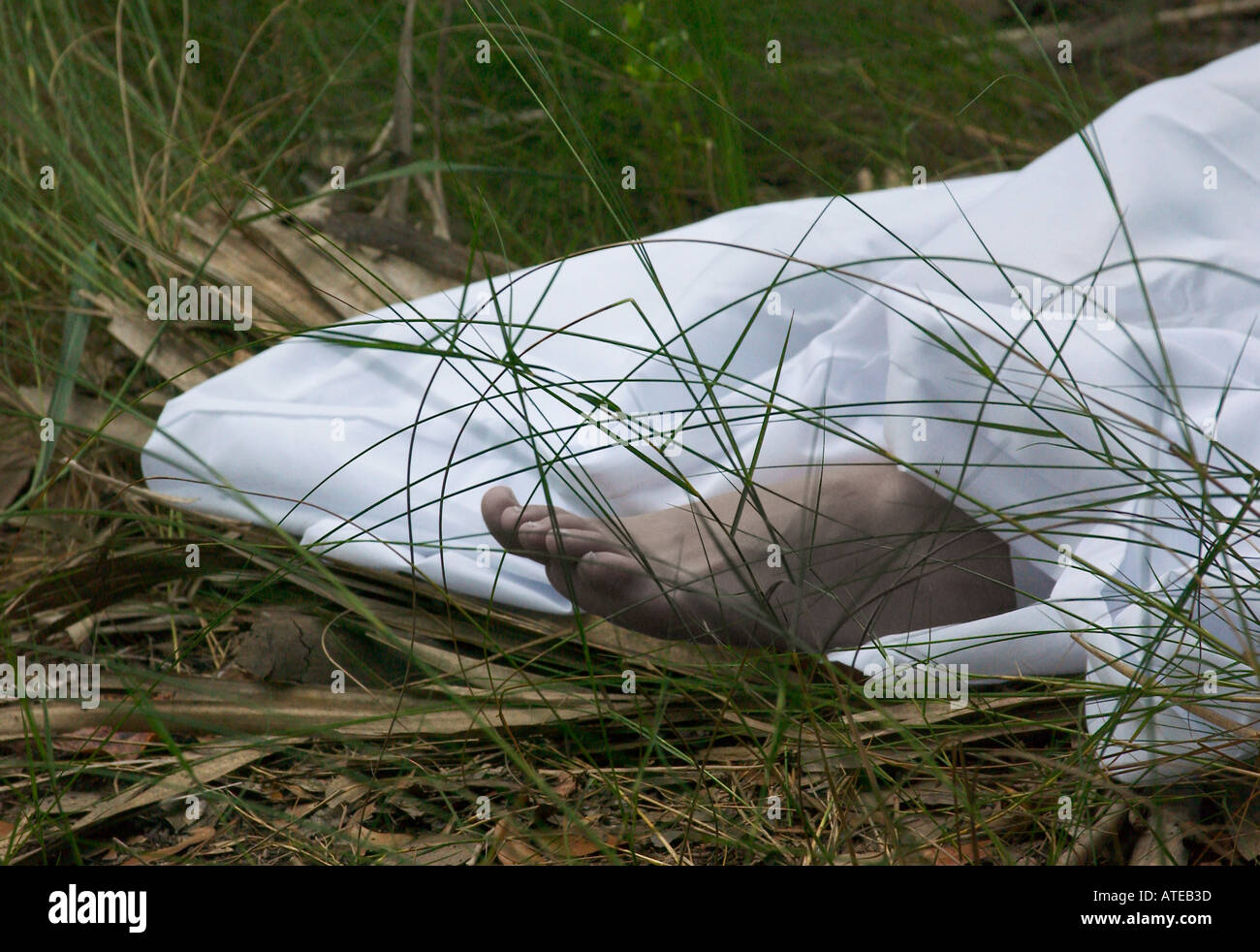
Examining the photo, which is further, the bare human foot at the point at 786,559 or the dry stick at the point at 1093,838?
the bare human foot at the point at 786,559

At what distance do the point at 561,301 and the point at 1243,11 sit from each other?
2.55 meters

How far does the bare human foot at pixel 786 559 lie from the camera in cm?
111

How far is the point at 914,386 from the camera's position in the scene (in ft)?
4.11

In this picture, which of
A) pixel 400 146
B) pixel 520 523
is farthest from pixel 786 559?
pixel 400 146

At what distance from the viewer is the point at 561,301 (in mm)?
1565

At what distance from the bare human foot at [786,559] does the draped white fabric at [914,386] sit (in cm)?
4

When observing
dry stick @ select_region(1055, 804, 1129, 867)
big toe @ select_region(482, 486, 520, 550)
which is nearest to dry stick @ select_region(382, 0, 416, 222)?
big toe @ select_region(482, 486, 520, 550)

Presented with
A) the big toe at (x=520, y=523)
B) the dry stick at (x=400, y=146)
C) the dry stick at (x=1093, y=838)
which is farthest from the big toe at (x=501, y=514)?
the dry stick at (x=400, y=146)

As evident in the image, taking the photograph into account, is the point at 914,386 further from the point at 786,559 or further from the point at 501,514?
the point at 501,514

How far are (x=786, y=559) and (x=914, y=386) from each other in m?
0.29

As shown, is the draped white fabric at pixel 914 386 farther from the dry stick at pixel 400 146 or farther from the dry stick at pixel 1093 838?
the dry stick at pixel 400 146

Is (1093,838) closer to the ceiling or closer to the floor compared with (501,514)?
closer to the floor
